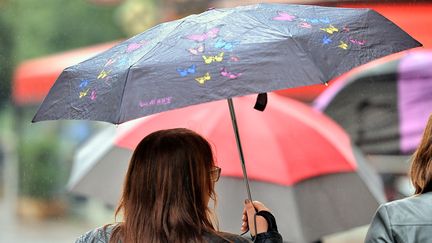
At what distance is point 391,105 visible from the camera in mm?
5336

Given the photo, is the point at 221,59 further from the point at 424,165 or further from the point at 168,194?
the point at 424,165

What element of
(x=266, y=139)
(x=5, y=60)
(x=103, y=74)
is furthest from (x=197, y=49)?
(x=5, y=60)

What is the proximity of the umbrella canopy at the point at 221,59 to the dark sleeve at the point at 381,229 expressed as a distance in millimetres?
486

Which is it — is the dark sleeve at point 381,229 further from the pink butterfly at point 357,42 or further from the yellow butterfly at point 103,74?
the yellow butterfly at point 103,74

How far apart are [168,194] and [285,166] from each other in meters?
1.46

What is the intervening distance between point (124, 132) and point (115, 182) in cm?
32

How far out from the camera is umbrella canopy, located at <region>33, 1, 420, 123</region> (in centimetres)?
259

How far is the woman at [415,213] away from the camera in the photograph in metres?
2.82

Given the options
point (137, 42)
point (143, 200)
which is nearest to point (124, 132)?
point (137, 42)

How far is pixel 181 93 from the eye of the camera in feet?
8.43

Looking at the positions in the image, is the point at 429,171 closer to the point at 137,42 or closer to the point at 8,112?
the point at 137,42

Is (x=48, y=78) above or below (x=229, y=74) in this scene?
above

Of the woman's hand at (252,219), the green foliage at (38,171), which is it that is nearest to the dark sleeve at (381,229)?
the woman's hand at (252,219)

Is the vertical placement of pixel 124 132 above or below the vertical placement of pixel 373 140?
above
